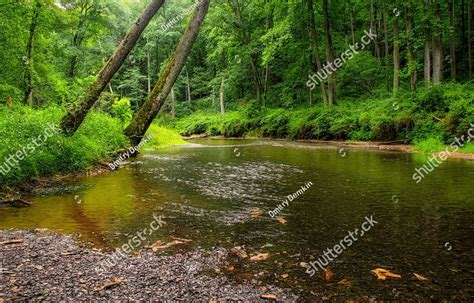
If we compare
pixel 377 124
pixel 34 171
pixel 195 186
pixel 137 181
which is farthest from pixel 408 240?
pixel 377 124

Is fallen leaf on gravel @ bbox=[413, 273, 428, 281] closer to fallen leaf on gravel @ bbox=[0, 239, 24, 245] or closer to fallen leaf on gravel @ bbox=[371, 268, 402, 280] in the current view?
fallen leaf on gravel @ bbox=[371, 268, 402, 280]

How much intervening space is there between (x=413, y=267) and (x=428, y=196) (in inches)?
152

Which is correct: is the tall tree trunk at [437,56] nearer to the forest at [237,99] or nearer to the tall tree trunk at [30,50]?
the forest at [237,99]

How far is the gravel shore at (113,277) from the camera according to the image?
3105 mm

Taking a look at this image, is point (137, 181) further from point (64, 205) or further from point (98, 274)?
point (98, 274)

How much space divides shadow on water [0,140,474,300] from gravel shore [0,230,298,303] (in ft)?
0.93

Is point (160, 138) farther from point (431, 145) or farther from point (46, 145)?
point (431, 145)

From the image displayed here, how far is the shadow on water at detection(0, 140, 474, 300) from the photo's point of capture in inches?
138

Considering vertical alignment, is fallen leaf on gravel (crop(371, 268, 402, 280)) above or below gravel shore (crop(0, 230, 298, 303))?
below

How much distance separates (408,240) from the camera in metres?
4.48

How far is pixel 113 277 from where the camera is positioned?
3.50 meters

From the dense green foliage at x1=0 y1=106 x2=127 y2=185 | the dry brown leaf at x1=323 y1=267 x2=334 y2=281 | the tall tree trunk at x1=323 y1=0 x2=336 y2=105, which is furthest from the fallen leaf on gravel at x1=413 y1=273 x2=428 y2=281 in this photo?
the tall tree trunk at x1=323 y1=0 x2=336 y2=105

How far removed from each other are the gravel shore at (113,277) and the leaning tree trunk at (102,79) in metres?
6.37

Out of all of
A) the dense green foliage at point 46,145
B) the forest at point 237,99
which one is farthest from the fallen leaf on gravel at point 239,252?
the dense green foliage at point 46,145
